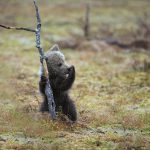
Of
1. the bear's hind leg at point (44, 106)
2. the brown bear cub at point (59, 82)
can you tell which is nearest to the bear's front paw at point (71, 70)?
the brown bear cub at point (59, 82)

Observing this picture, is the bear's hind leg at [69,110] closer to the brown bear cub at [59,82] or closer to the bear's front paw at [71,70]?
the brown bear cub at [59,82]

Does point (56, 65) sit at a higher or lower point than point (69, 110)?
higher

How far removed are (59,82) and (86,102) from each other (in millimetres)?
4113

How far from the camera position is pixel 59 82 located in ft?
44.8

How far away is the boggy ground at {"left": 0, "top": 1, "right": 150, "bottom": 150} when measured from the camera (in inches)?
475

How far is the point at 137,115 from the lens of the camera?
15070 mm

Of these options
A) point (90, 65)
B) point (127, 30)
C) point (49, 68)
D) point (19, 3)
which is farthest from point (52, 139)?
point (19, 3)

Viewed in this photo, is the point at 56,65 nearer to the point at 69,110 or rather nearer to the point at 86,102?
the point at 69,110

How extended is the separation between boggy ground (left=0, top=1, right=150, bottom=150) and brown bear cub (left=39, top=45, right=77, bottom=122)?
400 millimetres

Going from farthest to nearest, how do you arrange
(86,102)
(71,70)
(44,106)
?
(86,102), (44,106), (71,70)

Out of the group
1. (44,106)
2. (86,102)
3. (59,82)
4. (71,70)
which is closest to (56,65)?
(59,82)

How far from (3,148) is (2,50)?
59.4 feet

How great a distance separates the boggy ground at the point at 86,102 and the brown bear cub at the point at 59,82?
400 millimetres

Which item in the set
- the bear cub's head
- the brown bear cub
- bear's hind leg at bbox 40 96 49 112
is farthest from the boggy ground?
the bear cub's head
